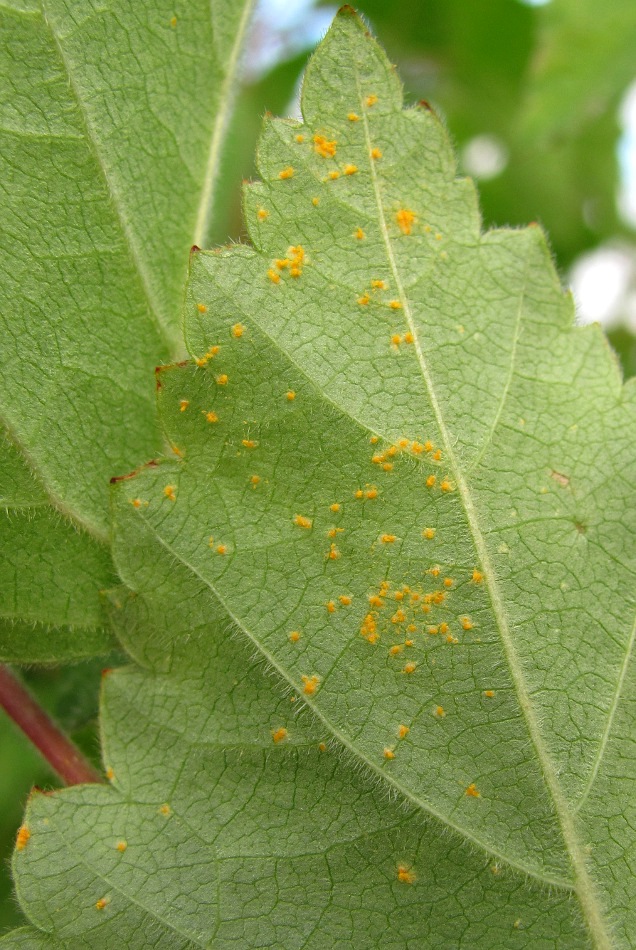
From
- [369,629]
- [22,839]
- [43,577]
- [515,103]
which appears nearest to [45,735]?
[22,839]

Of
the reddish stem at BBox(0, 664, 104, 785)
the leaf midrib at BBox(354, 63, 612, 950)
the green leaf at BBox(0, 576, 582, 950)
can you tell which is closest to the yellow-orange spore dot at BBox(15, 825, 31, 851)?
the green leaf at BBox(0, 576, 582, 950)

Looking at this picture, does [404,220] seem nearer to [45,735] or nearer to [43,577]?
[43,577]

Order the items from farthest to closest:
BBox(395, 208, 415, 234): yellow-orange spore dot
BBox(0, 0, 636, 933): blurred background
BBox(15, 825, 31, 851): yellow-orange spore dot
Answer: BBox(0, 0, 636, 933): blurred background < BBox(395, 208, 415, 234): yellow-orange spore dot < BBox(15, 825, 31, 851): yellow-orange spore dot

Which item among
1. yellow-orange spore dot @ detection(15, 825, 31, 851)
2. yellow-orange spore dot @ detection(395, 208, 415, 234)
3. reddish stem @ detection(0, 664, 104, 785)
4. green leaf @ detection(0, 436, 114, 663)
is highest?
yellow-orange spore dot @ detection(395, 208, 415, 234)

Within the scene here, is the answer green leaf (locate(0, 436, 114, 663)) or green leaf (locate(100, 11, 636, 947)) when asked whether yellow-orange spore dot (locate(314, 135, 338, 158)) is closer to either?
green leaf (locate(100, 11, 636, 947))

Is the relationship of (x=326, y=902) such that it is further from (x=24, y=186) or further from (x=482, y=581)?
(x=24, y=186)

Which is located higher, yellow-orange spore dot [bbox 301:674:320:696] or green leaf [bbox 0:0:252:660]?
green leaf [bbox 0:0:252:660]

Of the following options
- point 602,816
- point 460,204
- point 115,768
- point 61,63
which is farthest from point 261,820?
point 61,63

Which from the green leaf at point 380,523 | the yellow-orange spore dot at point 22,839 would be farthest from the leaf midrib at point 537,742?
the yellow-orange spore dot at point 22,839
